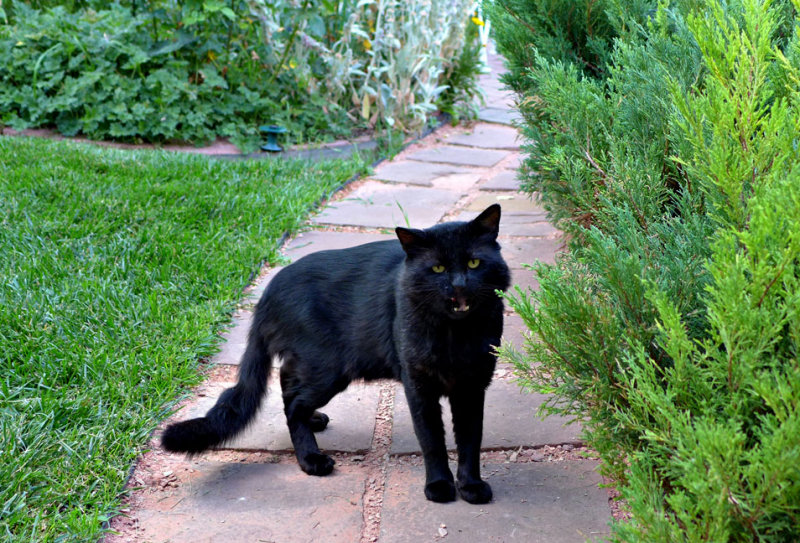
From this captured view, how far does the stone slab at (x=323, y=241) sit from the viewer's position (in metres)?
4.32

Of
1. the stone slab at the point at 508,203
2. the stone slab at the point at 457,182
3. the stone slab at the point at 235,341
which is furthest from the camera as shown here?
the stone slab at the point at 457,182

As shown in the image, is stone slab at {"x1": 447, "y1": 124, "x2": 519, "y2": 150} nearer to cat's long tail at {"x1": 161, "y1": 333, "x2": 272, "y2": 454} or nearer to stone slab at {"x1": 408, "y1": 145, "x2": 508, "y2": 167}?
stone slab at {"x1": 408, "y1": 145, "x2": 508, "y2": 167}

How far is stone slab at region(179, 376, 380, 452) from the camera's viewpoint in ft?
9.05

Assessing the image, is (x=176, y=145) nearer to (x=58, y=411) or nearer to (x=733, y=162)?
(x=58, y=411)

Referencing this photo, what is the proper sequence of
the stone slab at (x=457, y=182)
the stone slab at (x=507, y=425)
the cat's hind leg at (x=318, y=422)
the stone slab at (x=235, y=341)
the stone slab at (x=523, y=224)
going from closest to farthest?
the stone slab at (x=507, y=425) < the cat's hind leg at (x=318, y=422) < the stone slab at (x=235, y=341) < the stone slab at (x=523, y=224) < the stone slab at (x=457, y=182)

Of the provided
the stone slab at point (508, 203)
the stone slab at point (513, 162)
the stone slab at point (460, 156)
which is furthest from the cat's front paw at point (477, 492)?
the stone slab at point (460, 156)

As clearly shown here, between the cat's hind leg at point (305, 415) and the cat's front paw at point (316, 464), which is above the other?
the cat's hind leg at point (305, 415)

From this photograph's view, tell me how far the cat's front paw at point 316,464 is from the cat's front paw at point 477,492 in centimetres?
45

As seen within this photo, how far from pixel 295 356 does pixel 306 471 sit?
1.26ft

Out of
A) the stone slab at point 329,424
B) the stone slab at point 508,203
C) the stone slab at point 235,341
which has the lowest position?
the stone slab at point 329,424

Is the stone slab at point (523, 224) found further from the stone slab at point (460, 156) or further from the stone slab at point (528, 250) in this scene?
the stone slab at point (460, 156)

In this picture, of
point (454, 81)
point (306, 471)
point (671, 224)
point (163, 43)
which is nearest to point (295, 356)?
point (306, 471)

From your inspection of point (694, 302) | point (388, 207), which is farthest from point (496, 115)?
point (694, 302)

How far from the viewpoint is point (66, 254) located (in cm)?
378
